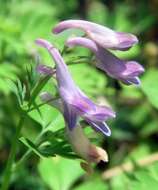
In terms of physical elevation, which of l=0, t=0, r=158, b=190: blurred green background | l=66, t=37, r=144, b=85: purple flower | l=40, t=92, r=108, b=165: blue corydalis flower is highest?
l=66, t=37, r=144, b=85: purple flower

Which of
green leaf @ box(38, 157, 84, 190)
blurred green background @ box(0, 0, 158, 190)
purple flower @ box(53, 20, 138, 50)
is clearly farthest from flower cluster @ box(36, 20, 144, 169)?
green leaf @ box(38, 157, 84, 190)

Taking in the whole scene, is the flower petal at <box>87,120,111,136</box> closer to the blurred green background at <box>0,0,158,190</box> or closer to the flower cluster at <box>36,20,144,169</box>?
the flower cluster at <box>36,20,144,169</box>

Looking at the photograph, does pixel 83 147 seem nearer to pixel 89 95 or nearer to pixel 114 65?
pixel 114 65

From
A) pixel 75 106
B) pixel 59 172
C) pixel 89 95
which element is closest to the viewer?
pixel 75 106

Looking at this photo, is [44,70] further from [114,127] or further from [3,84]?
[114,127]

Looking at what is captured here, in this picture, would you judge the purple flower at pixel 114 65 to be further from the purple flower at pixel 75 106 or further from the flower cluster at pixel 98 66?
the purple flower at pixel 75 106

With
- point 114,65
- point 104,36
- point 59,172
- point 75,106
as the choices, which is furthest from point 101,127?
point 59,172
